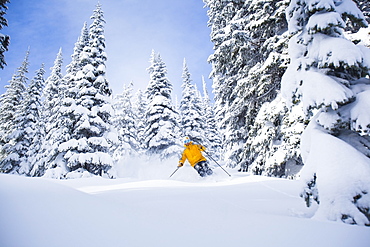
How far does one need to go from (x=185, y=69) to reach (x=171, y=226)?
1116 inches

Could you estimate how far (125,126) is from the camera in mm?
30219

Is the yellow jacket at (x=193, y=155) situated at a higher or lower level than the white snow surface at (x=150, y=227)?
higher

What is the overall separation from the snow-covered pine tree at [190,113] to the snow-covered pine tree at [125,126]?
7.83 metres

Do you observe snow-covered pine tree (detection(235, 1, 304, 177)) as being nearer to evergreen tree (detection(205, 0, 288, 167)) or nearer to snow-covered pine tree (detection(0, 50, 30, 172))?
evergreen tree (detection(205, 0, 288, 167))

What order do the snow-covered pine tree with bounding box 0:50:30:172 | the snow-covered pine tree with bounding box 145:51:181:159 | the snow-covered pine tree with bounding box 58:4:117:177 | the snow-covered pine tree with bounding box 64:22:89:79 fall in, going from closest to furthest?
the snow-covered pine tree with bounding box 58:4:117:177
the snow-covered pine tree with bounding box 64:22:89:79
the snow-covered pine tree with bounding box 145:51:181:159
the snow-covered pine tree with bounding box 0:50:30:172

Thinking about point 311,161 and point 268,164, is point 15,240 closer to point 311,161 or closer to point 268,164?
point 311,161

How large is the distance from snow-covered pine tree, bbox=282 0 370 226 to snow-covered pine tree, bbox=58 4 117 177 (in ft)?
42.3

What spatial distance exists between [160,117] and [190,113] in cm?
655

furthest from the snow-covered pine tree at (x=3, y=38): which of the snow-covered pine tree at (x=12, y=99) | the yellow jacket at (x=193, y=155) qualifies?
the snow-covered pine tree at (x=12, y=99)

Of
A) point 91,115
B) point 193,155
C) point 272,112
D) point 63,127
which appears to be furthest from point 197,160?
point 63,127

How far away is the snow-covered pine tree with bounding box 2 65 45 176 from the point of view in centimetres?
2086

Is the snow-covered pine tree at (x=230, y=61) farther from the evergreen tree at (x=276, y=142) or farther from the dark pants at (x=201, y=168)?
the dark pants at (x=201, y=168)

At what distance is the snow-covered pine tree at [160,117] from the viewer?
2164 cm

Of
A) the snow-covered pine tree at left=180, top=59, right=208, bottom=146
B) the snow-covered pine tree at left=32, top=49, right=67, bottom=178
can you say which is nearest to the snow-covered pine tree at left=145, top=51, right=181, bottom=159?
the snow-covered pine tree at left=180, top=59, right=208, bottom=146
